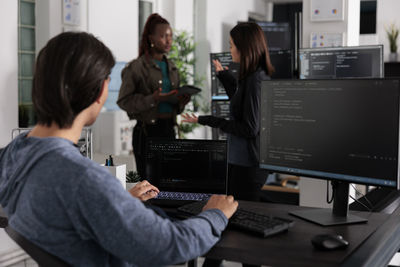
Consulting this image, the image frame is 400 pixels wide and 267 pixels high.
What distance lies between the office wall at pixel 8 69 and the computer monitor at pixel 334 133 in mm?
2264

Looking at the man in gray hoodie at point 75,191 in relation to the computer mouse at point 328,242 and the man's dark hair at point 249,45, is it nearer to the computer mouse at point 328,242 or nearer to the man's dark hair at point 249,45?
the computer mouse at point 328,242

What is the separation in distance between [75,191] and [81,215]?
53 mm

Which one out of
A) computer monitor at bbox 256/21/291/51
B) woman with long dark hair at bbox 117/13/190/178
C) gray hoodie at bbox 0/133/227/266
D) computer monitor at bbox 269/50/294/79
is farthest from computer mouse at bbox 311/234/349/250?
computer monitor at bbox 256/21/291/51

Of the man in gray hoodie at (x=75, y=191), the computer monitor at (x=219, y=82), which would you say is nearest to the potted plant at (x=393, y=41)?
the computer monitor at (x=219, y=82)

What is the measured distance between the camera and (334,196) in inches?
72.4

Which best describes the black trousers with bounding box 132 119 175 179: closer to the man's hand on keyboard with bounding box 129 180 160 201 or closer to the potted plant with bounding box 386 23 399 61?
the man's hand on keyboard with bounding box 129 180 160 201

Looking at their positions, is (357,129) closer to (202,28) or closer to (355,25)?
(355,25)

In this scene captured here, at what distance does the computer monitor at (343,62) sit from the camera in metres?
2.80

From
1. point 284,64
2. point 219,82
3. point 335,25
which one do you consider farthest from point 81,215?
point 219,82

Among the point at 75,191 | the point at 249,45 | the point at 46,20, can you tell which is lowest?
the point at 75,191

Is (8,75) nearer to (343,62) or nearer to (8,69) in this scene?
(8,69)

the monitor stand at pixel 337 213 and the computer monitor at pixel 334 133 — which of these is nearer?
the computer monitor at pixel 334 133

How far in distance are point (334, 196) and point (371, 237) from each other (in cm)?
28

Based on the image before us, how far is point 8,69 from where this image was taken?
11.8 feet
